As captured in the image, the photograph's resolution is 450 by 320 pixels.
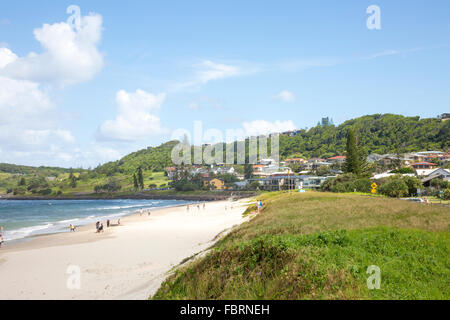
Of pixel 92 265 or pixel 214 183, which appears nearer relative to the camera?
pixel 92 265

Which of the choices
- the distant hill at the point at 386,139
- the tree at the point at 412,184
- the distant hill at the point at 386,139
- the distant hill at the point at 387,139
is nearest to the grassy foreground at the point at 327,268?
the tree at the point at 412,184

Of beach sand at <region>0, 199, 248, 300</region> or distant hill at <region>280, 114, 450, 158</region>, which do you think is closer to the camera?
beach sand at <region>0, 199, 248, 300</region>

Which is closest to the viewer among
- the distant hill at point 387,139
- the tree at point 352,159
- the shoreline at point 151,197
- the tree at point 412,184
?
the tree at point 412,184

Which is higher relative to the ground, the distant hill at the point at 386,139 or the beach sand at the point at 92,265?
the distant hill at the point at 386,139

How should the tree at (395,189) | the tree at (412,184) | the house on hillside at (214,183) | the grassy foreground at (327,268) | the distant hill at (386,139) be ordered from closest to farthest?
1. the grassy foreground at (327,268)
2. the tree at (395,189)
3. the tree at (412,184)
4. the distant hill at (386,139)
5. the house on hillside at (214,183)

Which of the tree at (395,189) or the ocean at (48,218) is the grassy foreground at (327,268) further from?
the tree at (395,189)

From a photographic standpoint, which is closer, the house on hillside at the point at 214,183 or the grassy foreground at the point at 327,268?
the grassy foreground at the point at 327,268

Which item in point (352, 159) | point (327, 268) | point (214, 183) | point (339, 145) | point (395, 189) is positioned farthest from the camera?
point (339, 145)

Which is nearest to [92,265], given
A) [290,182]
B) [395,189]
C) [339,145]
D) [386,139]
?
[395,189]

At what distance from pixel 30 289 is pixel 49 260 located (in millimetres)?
6295

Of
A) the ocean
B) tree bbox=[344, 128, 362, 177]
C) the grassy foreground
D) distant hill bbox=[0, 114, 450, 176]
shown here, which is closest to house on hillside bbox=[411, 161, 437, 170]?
distant hill bbox=[0, 114, 450, 176]

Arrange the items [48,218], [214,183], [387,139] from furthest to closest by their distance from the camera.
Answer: [387,139] → [214,183] → [48,218]

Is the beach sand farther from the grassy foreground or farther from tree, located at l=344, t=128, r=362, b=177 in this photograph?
tree, located at l=344, t=128, r=362, b=177

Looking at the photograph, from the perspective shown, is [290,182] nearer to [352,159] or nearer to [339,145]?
[352,159]
